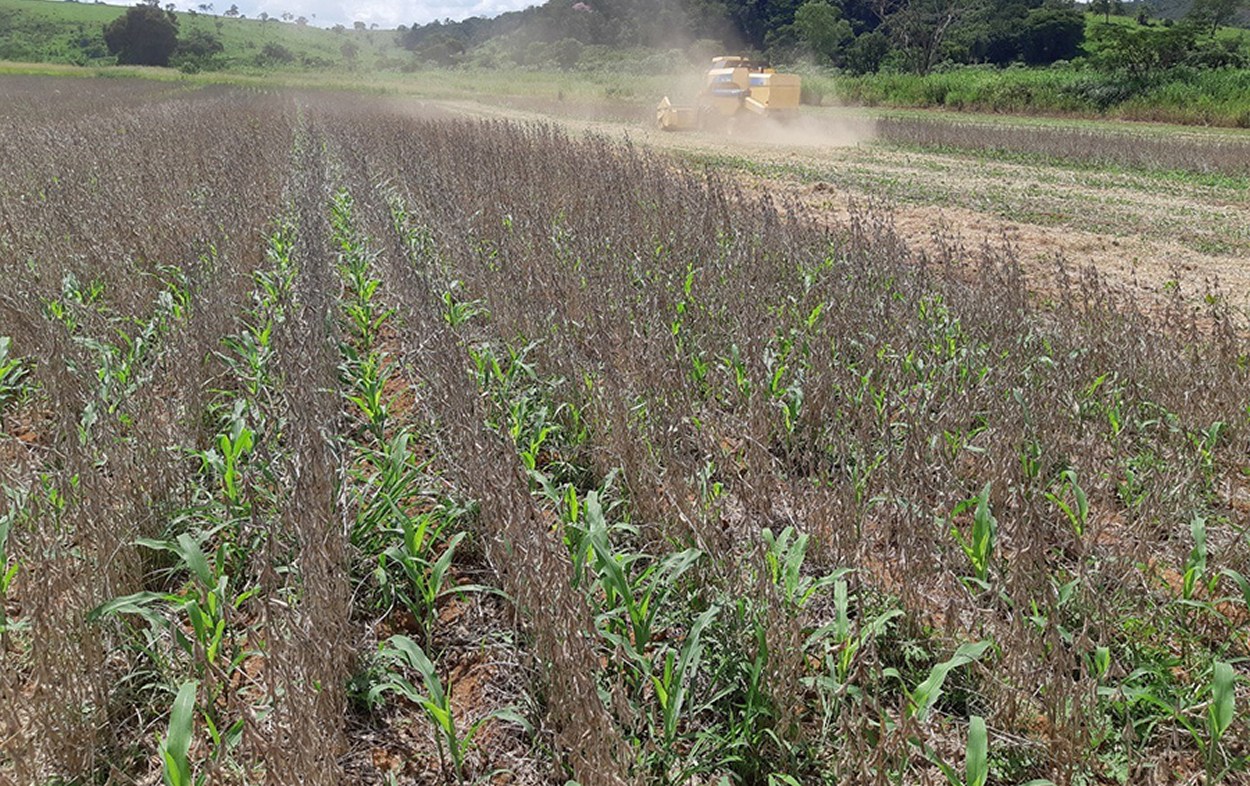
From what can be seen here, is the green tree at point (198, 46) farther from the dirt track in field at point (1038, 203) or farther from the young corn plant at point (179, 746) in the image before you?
the young corn plant at point (179, 746)

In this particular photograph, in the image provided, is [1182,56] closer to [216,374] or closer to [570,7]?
[216,374]

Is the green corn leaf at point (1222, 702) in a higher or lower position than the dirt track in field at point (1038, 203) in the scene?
lower

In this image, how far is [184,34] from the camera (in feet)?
185

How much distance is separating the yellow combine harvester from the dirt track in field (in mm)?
1140

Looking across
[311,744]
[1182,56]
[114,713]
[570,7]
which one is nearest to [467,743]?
[311,744]

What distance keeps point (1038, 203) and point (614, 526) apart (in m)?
9.85

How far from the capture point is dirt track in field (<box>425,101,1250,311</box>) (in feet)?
23.4

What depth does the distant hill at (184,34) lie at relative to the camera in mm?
48875

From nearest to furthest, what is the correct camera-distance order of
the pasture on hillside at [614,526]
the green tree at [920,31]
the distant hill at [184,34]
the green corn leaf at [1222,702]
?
the green corn leaf at [1222,702] < the pasture on hillside at [614,526] < the green tree at [920,31] < the distant hill at [184,34]

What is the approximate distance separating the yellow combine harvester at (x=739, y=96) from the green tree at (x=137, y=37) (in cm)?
4574

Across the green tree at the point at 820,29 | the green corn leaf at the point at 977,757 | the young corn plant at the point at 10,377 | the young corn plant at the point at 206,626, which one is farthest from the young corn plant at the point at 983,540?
the green tree at the point at 820,29

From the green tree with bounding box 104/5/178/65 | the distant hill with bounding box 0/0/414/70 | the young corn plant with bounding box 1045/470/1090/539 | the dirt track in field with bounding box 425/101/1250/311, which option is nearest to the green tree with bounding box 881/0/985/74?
the dirt track in field with bounding box 425/101/1250/311

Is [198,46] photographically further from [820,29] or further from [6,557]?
[6,557]

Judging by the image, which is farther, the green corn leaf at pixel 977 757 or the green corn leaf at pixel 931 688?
the green corn leaf at pixel 931 688
